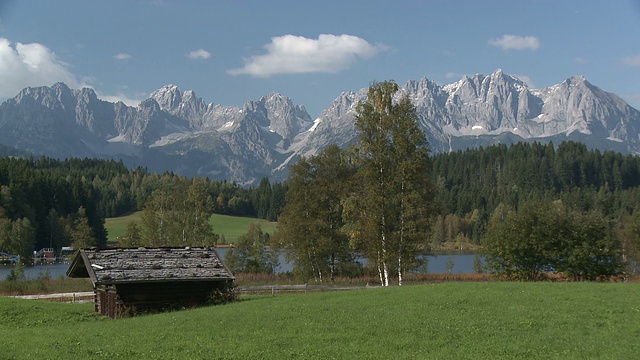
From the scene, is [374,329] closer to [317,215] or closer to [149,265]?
[149,265]

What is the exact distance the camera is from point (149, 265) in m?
37.1

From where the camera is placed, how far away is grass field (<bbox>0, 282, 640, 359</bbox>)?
19422 mm

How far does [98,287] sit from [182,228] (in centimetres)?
3636

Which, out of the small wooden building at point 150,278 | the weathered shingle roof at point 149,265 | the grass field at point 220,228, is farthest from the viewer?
the grass field at point 220,228

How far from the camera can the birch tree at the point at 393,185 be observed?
4772 cm

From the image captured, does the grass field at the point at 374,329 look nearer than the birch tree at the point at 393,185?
Yes

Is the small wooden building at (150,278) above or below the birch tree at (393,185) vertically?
below

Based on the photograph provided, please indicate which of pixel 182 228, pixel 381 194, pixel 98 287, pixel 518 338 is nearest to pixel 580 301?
pixel 518 338

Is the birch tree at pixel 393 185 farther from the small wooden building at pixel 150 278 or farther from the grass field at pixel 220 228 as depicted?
the grass field at pixel 220 228

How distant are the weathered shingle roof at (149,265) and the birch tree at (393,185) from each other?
46.1 ft

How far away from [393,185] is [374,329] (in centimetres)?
2565

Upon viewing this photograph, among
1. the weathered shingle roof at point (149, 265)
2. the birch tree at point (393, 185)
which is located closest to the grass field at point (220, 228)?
the birch tree at point (393, 185)

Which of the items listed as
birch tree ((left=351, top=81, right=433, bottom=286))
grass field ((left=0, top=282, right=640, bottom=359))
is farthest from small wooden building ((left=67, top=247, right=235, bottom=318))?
birch tree ((left=351, top=81, right=433, bottom=286))

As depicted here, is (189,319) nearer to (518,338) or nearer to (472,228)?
(518,338)
